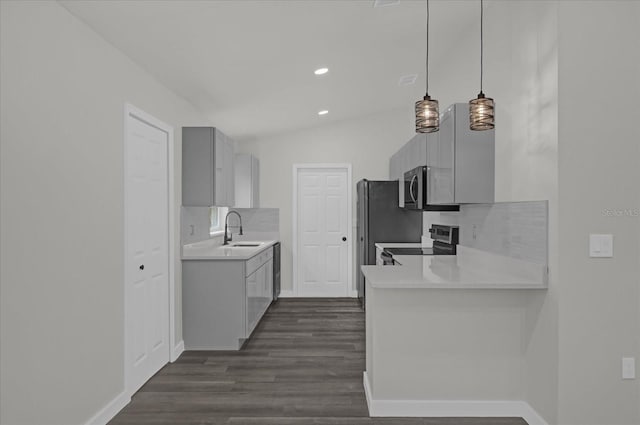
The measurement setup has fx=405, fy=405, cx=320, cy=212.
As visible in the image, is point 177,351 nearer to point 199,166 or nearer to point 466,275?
point 199,166

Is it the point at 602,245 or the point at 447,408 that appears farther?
the point at 447,408

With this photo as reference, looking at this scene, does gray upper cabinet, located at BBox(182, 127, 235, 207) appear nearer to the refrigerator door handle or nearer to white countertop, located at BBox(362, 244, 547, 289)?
white countertop, located at BBox(362, 244, 547, 289)

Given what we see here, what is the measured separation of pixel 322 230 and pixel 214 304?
2825 mm

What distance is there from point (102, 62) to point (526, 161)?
272 cm

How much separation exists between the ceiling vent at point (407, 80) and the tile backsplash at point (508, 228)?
5.64ft

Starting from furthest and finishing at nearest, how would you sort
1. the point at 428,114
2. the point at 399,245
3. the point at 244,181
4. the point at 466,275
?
1. the point at 244,181
2. the point at 399,245
3. the point at 466,275
4. the point at 428,114

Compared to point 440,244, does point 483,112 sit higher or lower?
higher

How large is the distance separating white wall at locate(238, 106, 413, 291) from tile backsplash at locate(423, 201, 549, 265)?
2.59 m

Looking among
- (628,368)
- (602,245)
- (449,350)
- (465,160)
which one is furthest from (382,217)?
(628,368)

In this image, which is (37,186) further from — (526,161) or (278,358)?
(526,161)

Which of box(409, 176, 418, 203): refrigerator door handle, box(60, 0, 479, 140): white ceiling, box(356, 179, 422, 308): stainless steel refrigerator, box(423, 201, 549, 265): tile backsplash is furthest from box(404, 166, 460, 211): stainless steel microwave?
box(60, 0, 479, 140): white ceiling

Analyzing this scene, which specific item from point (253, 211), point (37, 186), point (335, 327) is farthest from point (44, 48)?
point (253, 211)

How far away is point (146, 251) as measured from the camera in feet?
10.4

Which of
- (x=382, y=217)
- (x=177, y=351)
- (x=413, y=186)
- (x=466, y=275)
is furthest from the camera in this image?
(x=382, y=217)
